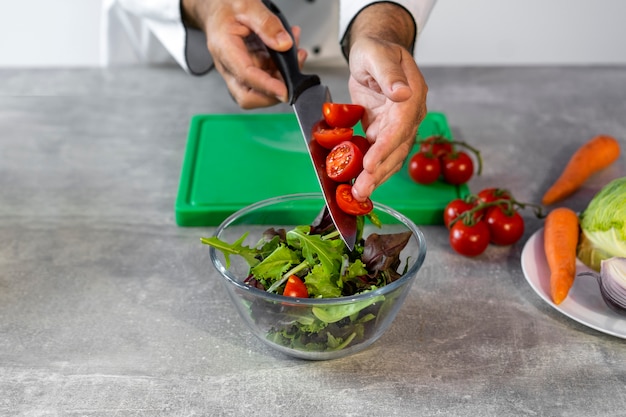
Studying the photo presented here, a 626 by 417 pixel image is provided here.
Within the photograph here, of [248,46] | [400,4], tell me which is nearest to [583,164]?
[400,4]

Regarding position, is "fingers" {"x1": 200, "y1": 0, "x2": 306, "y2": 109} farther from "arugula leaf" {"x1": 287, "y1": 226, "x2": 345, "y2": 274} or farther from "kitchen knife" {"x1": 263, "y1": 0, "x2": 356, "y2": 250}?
"arugula leaf" {"x1": 287, "y1": 226, "x2": 345, "y2": 274}

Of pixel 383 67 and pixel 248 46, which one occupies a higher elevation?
pixel 383 67

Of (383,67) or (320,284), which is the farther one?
(383,67)

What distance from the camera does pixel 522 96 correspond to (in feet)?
6.82

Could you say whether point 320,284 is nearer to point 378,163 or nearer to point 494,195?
point 378,163

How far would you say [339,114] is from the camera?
1316 millimetres

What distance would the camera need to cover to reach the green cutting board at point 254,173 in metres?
1.56

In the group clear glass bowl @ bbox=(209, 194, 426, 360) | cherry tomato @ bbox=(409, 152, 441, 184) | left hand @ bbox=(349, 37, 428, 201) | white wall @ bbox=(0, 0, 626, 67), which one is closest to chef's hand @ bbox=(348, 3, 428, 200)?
left hand @ bbox=(349, 37, 428, 201)

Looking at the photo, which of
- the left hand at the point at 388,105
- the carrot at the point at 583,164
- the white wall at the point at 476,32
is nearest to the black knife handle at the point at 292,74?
the left hand at the point at 388,105

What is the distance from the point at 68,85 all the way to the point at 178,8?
488 mm

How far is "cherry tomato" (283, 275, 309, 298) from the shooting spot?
1.10 meters

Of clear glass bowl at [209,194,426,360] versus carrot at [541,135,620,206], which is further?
carrot at [541,135,620,206]

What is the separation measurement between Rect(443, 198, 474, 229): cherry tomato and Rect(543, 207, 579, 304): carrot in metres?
0.15

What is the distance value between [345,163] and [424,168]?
16.3 inches
